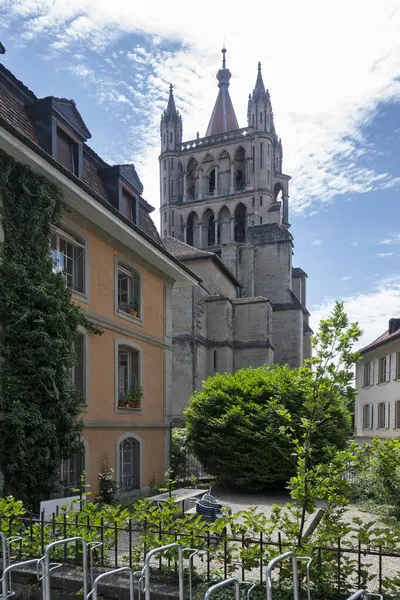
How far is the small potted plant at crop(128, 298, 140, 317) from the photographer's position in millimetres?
14211

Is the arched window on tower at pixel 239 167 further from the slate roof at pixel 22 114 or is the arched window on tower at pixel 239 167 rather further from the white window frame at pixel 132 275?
the slate roof at pixel 22 114

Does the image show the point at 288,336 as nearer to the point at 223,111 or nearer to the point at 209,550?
the point at 223,111

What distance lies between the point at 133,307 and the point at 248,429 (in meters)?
5.29

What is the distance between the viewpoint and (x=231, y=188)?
48969mm

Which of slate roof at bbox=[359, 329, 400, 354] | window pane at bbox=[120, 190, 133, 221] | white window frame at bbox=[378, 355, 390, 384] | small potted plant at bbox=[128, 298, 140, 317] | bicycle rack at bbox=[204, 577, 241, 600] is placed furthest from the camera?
white window frame at bbox=[378, 355, 390, 384]

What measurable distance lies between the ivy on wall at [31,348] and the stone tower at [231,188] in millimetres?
29858

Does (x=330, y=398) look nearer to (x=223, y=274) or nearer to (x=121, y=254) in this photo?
(x=121, y=254)

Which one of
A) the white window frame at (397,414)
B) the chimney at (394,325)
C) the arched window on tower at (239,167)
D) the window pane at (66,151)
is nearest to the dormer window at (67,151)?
the window pane at (66,151)

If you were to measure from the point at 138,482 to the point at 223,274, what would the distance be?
805 inches

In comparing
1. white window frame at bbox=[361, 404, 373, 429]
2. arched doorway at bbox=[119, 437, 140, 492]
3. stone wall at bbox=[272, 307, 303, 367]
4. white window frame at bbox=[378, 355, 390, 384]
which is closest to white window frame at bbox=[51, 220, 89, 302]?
arched doorway at bbox=[119, 437, 140, 492]

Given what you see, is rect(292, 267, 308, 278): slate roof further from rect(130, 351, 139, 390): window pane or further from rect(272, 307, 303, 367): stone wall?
rect(130, 351, 139, 390): window pane

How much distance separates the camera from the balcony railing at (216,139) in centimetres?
4977

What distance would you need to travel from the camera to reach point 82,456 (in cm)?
1139

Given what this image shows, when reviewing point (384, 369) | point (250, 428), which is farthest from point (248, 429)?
point (384, 369)
